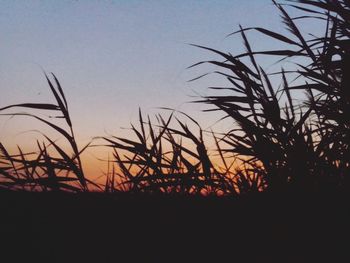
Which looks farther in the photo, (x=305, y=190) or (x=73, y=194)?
(x=73, y=194)

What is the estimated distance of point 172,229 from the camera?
1957 millimetres

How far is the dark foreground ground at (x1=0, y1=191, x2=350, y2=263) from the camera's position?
5.67 ft

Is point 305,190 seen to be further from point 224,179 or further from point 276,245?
point 224,179

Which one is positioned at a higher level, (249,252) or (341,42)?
(341,42)

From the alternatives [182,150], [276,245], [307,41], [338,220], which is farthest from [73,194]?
[307,41]

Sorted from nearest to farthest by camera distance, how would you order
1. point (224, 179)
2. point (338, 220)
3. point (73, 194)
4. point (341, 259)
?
1. point (341, 259)
2. point (338, 220)
3. point (73, 194)
4. point (224, 179)

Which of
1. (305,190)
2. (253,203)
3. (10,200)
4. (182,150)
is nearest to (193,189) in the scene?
(182,150)

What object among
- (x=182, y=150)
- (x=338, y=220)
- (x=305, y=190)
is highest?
(x=182, y=150)

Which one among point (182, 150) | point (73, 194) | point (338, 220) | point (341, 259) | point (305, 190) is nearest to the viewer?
point (341, 259)

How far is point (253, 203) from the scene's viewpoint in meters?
2.07

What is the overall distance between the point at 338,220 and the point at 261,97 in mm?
771

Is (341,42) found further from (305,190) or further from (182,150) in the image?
(182,150)

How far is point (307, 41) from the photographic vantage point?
7.36ft

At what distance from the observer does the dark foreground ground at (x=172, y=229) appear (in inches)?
68.0
